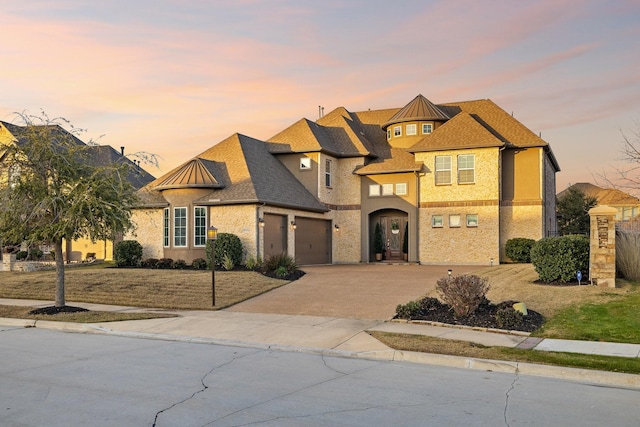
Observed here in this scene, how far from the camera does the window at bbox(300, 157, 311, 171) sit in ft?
106

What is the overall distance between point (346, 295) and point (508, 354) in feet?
29.0

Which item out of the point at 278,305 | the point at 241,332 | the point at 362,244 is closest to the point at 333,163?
the point at 362,244

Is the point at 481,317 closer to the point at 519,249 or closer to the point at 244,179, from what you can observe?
the point at 519,249

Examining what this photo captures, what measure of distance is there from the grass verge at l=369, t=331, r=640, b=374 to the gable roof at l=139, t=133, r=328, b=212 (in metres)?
15.9

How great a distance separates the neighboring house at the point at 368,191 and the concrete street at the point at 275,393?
16880 millimetres

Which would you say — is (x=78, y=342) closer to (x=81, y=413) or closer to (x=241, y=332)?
(x=241, y=332)

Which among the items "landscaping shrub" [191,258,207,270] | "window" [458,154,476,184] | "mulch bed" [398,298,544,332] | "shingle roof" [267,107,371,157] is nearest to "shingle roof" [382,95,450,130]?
→ "shingle roof" [267,107,371,157]

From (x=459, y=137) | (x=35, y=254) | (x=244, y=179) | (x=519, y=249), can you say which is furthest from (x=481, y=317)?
(x=35, y=254)

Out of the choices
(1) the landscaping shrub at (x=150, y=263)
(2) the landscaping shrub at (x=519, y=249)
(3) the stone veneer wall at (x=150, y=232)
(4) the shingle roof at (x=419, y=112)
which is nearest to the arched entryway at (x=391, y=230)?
(4) the shingle roof at (x=419, y=112)

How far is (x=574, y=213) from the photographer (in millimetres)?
43375

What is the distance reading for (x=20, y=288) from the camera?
22.4 metres

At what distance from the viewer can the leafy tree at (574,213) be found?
42750 millimetres

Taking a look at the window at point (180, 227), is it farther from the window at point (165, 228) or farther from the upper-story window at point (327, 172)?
the upper-story window at point (327, 172)

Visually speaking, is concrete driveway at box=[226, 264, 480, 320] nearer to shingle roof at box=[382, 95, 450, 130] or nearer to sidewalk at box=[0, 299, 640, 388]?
sidewalk at box=[0, 299, 640, 388]
